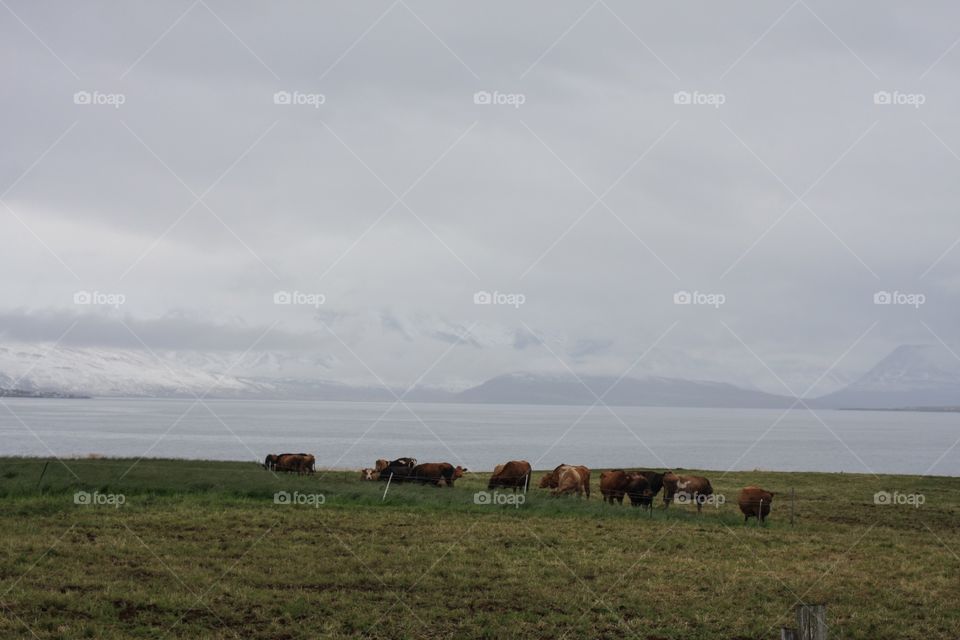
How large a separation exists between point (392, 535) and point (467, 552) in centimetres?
292

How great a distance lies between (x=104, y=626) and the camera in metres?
13.2

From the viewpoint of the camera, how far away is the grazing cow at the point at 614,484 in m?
33.8

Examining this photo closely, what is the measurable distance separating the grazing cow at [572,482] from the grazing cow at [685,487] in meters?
3.13

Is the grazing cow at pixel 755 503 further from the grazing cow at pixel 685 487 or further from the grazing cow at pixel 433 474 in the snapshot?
the grazing cow at pixel 433 474

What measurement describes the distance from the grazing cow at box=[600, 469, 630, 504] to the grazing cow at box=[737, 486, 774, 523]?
5311 millimetres

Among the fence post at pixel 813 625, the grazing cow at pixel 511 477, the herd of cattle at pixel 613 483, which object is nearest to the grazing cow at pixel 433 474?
the herd of cattle at pixel 613 483

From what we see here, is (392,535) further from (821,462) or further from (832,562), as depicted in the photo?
(821,462)

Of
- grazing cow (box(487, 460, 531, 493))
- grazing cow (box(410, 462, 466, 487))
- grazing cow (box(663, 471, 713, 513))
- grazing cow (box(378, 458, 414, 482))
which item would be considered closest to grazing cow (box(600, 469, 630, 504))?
grazing cow (box(663, 471, 713, 513))

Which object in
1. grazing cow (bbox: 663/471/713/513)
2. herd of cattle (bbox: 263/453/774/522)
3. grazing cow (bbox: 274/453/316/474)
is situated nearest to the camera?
herd of cattle (bbox: 263/453/774/522)

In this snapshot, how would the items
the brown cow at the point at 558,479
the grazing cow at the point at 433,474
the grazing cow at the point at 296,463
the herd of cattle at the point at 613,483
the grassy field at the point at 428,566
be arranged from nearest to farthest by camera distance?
the grassy field at the point at 428,566, the herd of cattle at the point at 613,483, the brown cow at the point at 558,479, the grazing cow at the point at 433,474, the grazing cow at the point at 296,463

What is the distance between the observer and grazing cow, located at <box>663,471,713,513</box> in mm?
33719

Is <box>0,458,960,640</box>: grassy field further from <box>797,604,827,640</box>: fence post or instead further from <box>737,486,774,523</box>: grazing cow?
<box>797,604,827,640</box>: fence post

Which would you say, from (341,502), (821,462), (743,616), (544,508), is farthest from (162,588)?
(821,462)

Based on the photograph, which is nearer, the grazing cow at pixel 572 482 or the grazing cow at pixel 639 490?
the grazing cow at pixel 639 490
